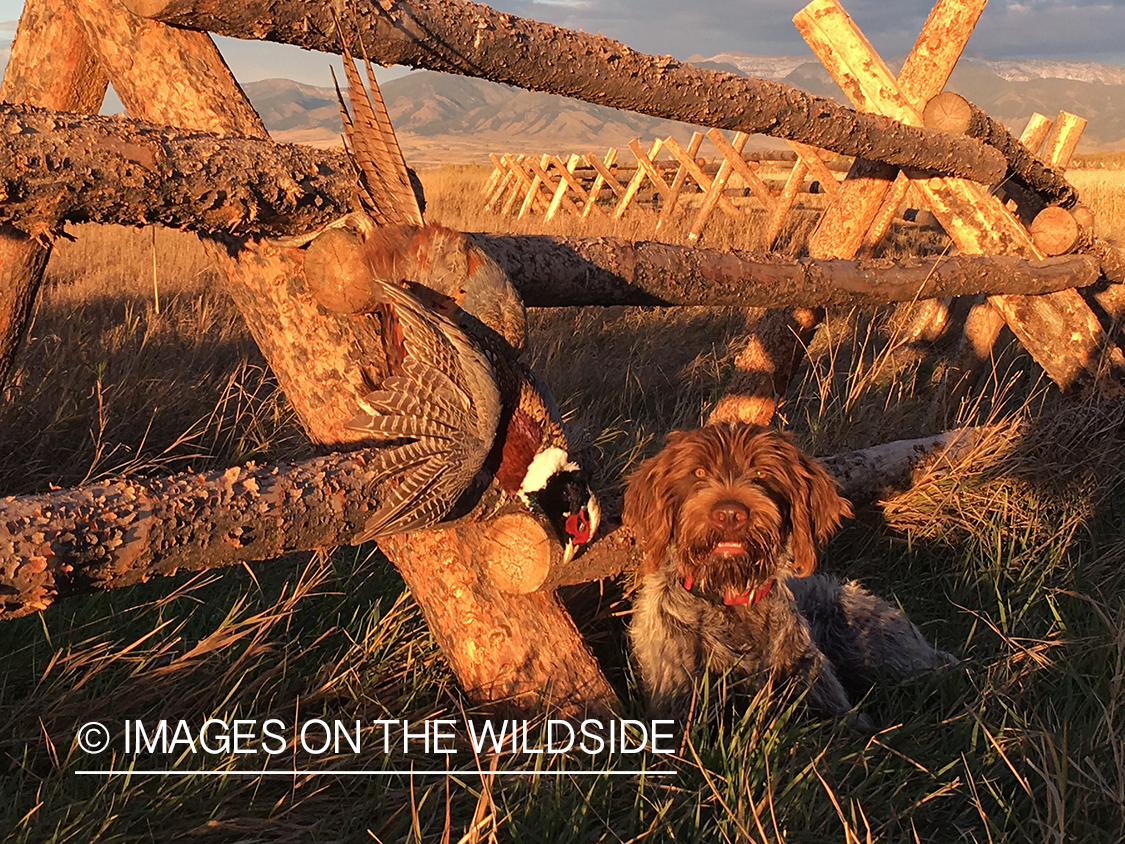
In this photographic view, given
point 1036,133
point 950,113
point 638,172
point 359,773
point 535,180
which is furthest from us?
point 535,180

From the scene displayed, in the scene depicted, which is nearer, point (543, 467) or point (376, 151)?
point (376, 151)

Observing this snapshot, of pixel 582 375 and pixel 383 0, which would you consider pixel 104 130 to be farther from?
pixel 582 375

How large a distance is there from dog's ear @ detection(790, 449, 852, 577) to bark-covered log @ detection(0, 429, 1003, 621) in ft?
2.65

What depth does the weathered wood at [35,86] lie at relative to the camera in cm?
255

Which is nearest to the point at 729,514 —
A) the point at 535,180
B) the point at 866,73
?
the point at 866,73

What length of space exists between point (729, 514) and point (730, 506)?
28mm

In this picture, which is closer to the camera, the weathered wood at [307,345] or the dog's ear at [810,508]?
the weathered wood at [307,345]

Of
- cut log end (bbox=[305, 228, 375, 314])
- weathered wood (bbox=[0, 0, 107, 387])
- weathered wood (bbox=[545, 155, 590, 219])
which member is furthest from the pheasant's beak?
weathered wood (bbox=[545, 155, 590, 219])

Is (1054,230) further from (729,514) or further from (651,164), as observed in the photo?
(651,164)

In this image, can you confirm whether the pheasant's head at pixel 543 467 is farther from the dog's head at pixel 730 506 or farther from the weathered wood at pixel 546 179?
the weathered wood at pixel 546 179

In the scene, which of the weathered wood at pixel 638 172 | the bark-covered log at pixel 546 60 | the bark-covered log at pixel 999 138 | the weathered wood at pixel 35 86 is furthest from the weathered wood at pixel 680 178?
the weathered wood at pixel 35 86

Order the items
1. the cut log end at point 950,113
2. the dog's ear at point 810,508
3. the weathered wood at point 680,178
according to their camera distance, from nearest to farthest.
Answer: the dog's ear at point 810,508 < the cut log end at point 950,113 < the weathered wood at point 680,178

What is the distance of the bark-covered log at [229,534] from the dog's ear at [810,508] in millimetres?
809

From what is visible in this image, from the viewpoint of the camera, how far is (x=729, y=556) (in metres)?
2.93
